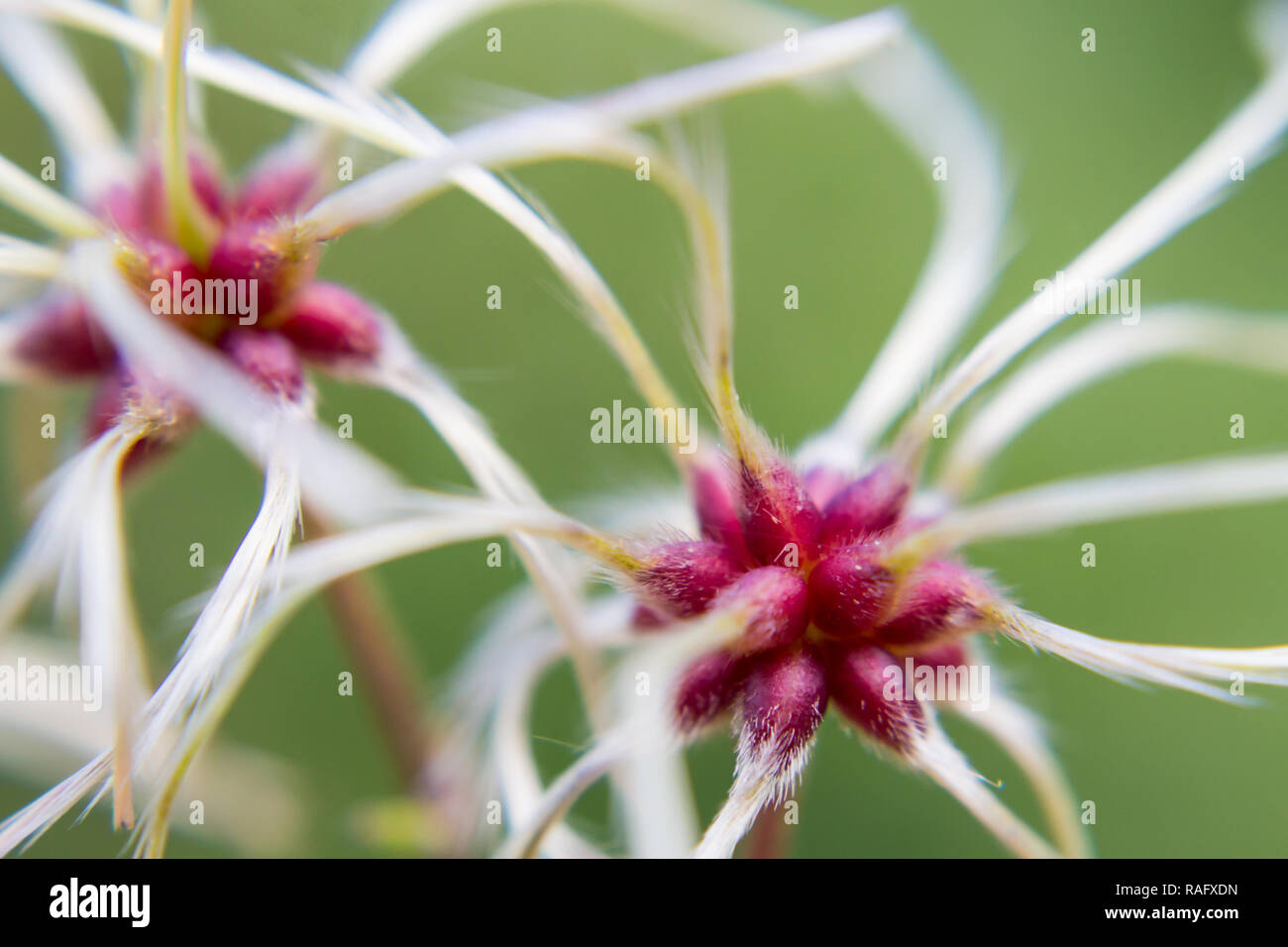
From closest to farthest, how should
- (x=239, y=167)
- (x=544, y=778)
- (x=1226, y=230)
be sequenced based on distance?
(x=544, y=778)
(x=239, y=167)
(x=1226, y=230)

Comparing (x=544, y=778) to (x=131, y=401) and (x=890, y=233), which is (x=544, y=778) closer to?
(x=131, y=401)

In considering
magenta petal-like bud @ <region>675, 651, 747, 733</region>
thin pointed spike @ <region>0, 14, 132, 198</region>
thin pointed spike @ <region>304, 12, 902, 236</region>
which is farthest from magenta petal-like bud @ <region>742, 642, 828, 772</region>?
thin pointed spike @ <region>0, 14, 132, 198</region>

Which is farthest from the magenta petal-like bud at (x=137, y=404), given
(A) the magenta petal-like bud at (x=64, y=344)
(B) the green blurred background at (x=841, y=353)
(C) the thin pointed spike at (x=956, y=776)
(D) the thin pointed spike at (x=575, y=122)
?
(B) the green blurred background at (x=841, y=353)

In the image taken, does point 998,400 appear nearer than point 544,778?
Yes

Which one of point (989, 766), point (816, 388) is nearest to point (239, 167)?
point (816, 388)

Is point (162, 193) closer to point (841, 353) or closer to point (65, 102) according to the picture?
point (65, 102)

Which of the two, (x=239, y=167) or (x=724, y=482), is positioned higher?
(x=239, y=167)

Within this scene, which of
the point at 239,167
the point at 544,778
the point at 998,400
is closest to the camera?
the point at 998,400
